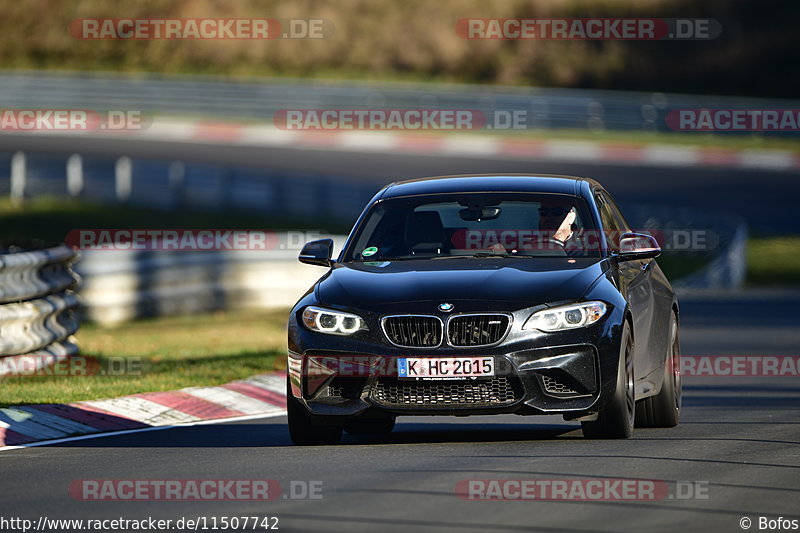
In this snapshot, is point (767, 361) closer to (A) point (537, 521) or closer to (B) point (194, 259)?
(B) point (194, 259)

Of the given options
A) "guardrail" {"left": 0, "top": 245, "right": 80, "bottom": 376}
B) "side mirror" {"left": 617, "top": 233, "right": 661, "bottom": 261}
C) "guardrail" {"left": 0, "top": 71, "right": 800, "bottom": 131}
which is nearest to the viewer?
"side mirror" {"left": 617, "top": 233, "right": 661, "bottom": 261}

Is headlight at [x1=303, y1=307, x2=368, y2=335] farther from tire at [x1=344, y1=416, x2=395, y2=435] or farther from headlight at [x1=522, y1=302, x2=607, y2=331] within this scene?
tire at [x1=344, y1=416, x2=395, y2=435]

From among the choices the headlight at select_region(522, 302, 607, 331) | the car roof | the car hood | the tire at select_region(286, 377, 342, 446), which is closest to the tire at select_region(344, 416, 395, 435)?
the tire at select_region(286, 377, 342, 446)

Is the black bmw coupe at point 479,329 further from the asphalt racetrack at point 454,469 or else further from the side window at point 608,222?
the asphalt racetrack at point 454,469

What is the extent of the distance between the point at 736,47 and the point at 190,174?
29510mm

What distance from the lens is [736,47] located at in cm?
5641

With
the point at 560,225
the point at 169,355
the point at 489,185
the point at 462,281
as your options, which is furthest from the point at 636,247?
the point at 169,355

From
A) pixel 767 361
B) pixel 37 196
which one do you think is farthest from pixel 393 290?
pixel 37 196

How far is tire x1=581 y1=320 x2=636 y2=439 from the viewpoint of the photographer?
928cm

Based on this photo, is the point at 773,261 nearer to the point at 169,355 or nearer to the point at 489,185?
the point at 169,355

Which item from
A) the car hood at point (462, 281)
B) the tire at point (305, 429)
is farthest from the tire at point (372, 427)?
the car hood at point (462, 281)

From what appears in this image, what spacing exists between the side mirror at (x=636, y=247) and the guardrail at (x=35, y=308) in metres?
4.96

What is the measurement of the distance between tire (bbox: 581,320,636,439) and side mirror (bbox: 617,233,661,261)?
63cm

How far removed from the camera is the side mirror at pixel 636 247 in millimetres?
10039
